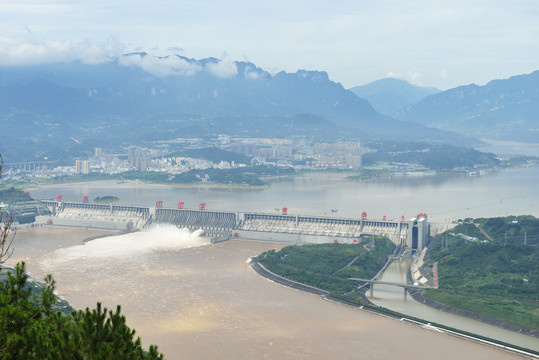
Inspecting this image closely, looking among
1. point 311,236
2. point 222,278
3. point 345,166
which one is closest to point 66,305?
point 222,278

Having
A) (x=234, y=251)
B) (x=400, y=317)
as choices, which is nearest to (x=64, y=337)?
(x=400, y=317)

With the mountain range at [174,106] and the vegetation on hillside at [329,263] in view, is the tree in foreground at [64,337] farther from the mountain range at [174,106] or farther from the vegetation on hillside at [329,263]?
the mountain range at [174,106]

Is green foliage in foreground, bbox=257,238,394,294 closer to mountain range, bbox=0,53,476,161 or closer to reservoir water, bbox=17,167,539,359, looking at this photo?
reservoir water, bbox=17,167,539,359

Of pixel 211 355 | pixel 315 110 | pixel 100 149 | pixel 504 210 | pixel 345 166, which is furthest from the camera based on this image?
pixel 315 110

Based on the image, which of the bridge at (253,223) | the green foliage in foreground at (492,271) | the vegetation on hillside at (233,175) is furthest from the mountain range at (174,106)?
the green foliage in foreground at (492,271)

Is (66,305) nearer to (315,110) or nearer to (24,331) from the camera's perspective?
(24,331)

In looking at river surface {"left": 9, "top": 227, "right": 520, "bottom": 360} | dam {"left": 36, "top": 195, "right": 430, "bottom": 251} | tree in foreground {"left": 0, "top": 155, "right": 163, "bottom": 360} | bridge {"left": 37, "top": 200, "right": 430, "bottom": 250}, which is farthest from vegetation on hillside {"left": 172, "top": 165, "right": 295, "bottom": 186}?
tree in foreground {"left": 0, "top": 155, "right": 163, "bottom": 360}

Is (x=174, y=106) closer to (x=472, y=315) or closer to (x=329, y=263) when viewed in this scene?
(x=329, y=263)
